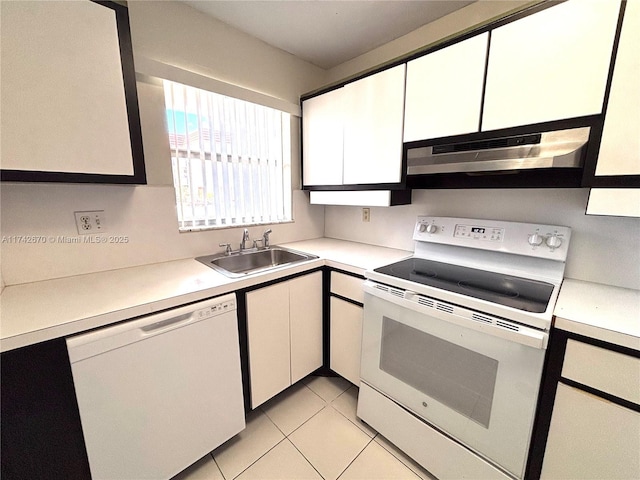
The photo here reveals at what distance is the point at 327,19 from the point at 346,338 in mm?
2067

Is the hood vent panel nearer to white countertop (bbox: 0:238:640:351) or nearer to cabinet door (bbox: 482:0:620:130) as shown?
cabinet door (bbox: 482:0:620:130)

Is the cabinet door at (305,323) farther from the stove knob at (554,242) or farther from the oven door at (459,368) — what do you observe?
the stove knob at (554,242)

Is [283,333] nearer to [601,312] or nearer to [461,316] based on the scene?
[461,316]

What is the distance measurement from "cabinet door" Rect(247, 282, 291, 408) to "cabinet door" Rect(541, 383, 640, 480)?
49.5 inches

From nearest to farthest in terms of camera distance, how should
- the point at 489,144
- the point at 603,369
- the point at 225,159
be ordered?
the point at 603,369 → the point at 489,144 → the point at 225,159

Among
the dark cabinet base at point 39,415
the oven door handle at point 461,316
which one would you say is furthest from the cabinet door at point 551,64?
the dark cabinet base at point 39,415

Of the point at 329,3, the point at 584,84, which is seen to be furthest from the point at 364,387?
the point at 329,3

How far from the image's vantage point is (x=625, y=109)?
2.97ft

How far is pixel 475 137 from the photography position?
126cm

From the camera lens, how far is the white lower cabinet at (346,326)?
5.22 feet

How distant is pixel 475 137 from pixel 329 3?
1.15 m

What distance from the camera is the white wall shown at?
120 cm

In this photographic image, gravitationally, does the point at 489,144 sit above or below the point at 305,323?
above

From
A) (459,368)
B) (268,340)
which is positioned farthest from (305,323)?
(459,368)
